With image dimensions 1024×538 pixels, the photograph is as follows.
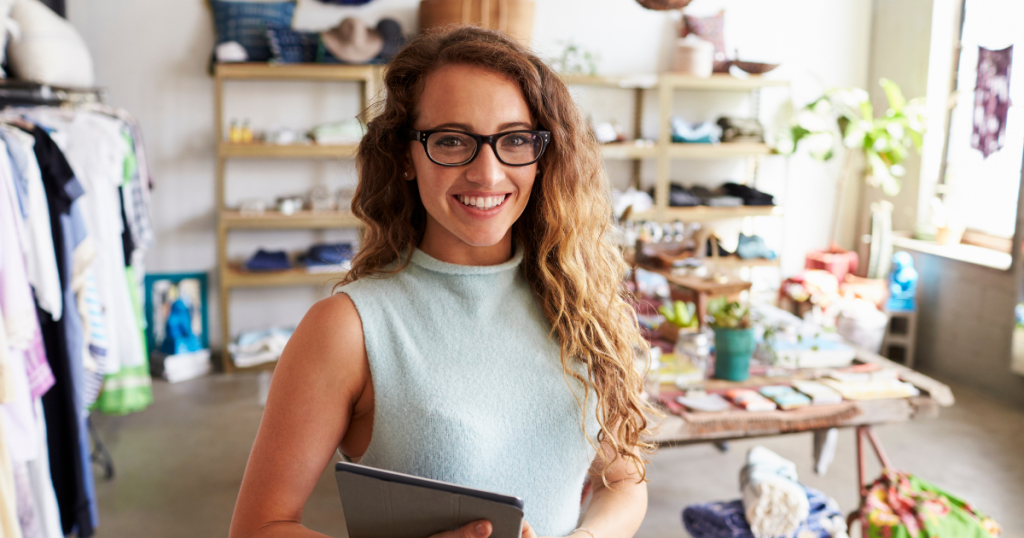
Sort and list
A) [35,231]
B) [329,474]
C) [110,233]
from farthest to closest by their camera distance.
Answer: [329,474] < [110,233] < [35,231]

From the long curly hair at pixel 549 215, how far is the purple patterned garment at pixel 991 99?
4449mm

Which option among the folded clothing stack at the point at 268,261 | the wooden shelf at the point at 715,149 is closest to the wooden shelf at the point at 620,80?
the wooden shelf at the point at 715,149

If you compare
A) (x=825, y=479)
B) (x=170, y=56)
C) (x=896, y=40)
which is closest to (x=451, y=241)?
(x=825, y=479)

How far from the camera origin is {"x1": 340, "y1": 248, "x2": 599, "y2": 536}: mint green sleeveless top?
1.01 meters

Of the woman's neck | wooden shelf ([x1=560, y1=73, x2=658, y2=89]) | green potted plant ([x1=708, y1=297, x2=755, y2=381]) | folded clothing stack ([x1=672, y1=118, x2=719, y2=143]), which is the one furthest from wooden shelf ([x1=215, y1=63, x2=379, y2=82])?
the woman's neck

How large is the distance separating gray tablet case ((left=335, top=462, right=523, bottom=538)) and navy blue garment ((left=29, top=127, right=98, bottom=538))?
1860 mm

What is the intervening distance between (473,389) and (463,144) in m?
0.35

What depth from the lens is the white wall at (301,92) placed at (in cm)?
486

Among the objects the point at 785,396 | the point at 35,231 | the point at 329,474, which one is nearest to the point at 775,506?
the point at 785,396

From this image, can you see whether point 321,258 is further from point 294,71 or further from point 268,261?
point 294,71

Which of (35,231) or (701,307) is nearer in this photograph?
(35,231)

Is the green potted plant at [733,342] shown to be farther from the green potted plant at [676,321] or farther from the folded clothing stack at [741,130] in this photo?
the folded clothing stack at [741,130]

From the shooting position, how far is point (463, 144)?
40.5 inches

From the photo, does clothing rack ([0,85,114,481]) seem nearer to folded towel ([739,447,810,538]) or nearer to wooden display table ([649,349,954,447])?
wooden display table ([649,349,954,447])
